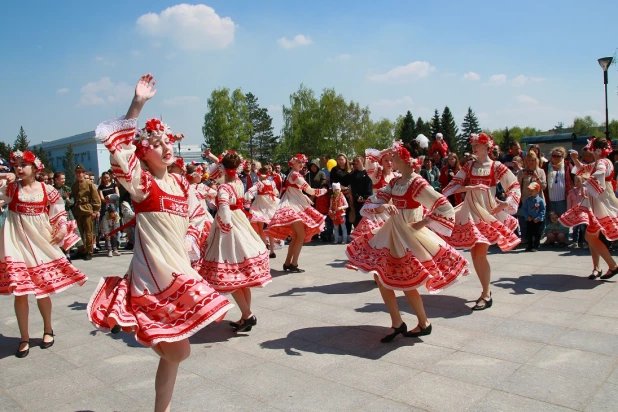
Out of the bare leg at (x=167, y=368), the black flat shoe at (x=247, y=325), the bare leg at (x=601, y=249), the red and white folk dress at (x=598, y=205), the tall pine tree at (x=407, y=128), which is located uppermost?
the tall pine tree at (x=407, y=128)

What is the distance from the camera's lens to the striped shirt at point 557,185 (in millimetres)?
10203

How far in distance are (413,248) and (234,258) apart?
194 centimetres

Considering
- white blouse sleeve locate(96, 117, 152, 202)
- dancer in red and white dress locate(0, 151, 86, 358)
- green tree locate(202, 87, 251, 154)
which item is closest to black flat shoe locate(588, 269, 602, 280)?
white blouse sleeve locate(96, 117, 152, 202)

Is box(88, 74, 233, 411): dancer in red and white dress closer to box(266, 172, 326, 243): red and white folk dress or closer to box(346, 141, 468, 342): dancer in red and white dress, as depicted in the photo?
box(346, 141, 468, 342): dancer in red and white dress

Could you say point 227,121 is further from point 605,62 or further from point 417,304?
point 417,304

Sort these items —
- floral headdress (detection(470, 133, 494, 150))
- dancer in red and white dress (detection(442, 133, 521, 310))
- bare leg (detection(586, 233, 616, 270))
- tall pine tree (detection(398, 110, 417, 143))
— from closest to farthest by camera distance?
1. dancer in red and white dress (detection(442, 133, 521, 310))
2. floral headdress (detection(470, 133, 494, 150))
3. bare leg (detection(586, 233, 616, 270))
4. tall pine tree (detection(398, 110, 417, 143))

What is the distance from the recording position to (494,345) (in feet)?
14.9

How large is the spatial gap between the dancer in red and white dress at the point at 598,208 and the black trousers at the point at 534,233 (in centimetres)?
277

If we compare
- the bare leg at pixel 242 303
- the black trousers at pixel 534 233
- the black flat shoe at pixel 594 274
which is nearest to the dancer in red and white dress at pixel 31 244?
the bare leg at pixel 242 303

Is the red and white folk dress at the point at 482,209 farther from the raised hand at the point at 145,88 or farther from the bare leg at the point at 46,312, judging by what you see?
the bare leg at the point at 46,312

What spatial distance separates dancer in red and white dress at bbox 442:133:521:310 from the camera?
5.78 metres

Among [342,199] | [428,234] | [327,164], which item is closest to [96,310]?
[428,234]

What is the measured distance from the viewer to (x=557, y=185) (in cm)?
1025

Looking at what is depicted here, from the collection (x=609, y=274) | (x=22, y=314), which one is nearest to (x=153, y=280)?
(x=22, y=314)
